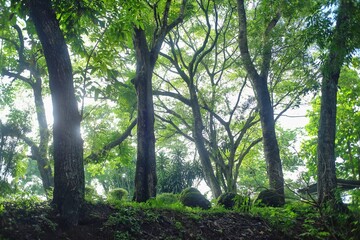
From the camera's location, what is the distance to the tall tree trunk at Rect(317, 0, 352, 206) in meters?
7.63

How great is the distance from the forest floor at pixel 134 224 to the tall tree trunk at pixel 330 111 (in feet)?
3.58

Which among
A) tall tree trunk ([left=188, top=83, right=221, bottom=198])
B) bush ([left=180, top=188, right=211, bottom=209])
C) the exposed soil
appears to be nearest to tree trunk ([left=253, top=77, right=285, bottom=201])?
bush ([left=180, top=188, right=211, bottom=209])

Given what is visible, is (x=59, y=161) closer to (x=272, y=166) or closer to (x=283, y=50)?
(x=272, y=166)

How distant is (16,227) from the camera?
460 centimetres

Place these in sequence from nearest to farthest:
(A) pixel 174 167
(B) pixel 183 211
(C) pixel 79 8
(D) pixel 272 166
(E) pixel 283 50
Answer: (C) pixel 79 8 → (B) pixel 183 211 → (D) pixel 272 166 → (E) pixel 283 50 → (A) pixel 174 167

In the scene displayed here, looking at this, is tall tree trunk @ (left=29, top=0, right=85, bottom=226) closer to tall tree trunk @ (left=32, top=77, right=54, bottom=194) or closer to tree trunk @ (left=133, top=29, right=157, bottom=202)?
tree trunk @ (left=133, top=29, right=157, bottom=202)

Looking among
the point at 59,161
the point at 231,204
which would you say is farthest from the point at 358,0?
the point at 59,161

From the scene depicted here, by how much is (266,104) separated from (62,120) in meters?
8.57

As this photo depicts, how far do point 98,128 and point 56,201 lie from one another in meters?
9.82

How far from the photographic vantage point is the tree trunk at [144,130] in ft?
27.5

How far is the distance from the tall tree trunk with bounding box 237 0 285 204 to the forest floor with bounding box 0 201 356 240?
349 centimetres

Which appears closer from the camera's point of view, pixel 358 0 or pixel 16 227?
pixel 16 227

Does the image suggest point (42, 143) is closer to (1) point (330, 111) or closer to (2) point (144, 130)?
(2) point (144, 130)

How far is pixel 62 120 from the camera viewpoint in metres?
5.37
